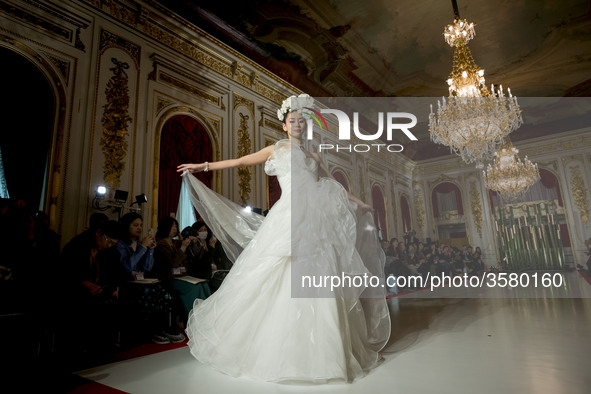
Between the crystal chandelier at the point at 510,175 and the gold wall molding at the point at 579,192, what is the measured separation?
4.19 meters

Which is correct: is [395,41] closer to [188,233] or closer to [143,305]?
[188,233]

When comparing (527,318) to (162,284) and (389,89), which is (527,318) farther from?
(389,89)

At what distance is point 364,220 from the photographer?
7.38ft

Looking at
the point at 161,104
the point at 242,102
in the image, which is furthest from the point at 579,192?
the point at 161,104

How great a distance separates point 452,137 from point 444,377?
4.70 m

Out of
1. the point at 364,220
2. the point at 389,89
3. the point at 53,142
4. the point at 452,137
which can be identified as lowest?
the point at 364,220

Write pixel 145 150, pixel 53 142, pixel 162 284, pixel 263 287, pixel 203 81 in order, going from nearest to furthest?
→ pixel 263 287
pixel 162 284
pixel 53 142
pixel 145 150
pixel 203 81

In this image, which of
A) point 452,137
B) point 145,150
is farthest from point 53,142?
point 452,137

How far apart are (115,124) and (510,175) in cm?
712

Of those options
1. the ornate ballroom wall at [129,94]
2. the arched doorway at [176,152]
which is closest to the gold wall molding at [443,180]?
the ornate ballroom wall at [129,94]

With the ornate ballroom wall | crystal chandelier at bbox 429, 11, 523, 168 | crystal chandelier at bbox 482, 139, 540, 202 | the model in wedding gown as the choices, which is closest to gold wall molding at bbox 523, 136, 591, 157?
crystal chandelier at bbox 482, 139, 540, 202

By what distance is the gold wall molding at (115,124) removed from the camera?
13.2 feet

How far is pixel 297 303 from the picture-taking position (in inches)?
66.0

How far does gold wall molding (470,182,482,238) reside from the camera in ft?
29.6
